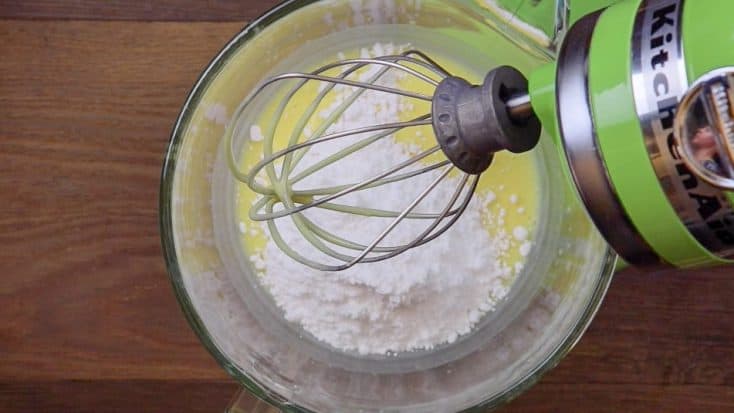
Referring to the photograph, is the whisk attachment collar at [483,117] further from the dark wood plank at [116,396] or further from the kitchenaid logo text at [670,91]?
the dark wood plank at [116,396]

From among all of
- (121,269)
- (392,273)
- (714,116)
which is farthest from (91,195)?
(714,116)

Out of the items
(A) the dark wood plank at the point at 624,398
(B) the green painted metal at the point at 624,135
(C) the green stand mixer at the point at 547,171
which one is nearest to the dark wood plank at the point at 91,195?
(C) the green stand mixer at the point at 547,171

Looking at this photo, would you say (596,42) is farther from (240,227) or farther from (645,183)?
(240,227)

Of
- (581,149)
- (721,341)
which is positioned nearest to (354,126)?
(581,149)

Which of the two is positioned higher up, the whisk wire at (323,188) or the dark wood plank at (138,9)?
the dark wood plank at (138,9)

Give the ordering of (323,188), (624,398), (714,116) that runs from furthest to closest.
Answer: (624,398) < (323,188) < (714,116)

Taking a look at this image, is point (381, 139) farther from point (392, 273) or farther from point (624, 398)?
point (624, 398)

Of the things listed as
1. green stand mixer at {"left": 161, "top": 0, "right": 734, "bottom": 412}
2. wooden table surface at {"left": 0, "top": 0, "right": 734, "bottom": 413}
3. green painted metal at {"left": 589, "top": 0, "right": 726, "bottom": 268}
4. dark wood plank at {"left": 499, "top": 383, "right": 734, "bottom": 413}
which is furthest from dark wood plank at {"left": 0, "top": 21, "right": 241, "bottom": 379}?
green painted metal at {"left": 589, "top": 0, "right": 726, "bottom": 268}
